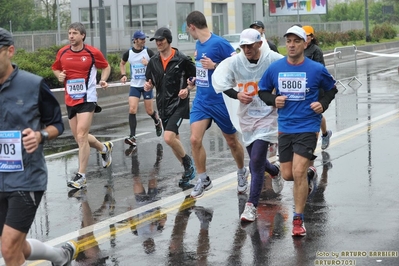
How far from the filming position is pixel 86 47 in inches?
423

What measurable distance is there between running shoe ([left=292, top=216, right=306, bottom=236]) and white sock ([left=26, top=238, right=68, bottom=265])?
2.22m

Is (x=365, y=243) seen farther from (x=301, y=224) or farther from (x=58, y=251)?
(x=58, y=251)

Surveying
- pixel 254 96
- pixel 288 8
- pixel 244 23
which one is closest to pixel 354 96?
pixel 254 96

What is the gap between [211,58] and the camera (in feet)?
31.0

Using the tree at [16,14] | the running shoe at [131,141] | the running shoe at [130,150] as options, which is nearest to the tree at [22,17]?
the tree at [16,14]

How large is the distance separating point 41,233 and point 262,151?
2.36m

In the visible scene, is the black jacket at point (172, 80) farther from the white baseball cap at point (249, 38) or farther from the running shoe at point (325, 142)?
the running shoe at point (325, 142)

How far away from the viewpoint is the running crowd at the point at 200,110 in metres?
5.57

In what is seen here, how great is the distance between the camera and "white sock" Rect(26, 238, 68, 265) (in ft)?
19.5

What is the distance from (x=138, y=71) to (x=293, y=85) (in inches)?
284

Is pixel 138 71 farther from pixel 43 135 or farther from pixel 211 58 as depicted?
pixel 43 135

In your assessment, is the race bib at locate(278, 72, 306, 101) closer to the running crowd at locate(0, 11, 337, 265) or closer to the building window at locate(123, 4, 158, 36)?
the running crowd at locate(0, 11, 337, 265)

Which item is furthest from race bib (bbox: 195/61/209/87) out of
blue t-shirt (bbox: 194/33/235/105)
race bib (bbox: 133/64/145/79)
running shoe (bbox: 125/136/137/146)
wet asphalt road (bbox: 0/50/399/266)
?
race bib (bbox: 133/64/145/79)

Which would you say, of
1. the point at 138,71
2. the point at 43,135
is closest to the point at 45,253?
the point at 43,135
